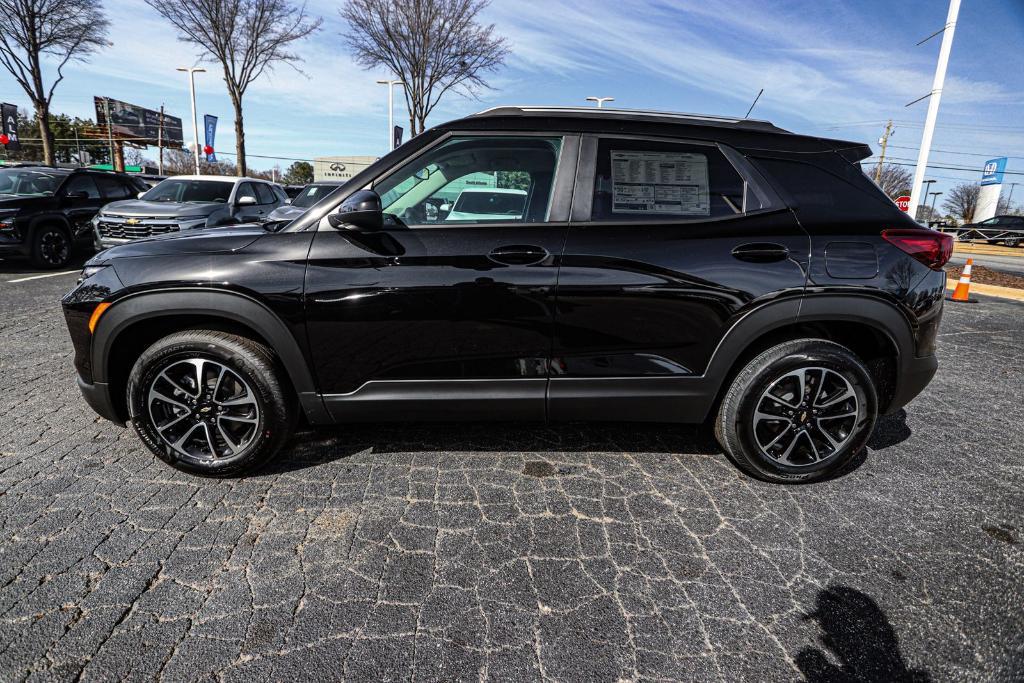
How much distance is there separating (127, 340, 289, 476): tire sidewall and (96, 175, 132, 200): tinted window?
34.0 ft

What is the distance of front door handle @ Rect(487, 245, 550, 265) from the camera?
262 cm

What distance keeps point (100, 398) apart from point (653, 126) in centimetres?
324

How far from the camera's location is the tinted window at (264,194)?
11344 millimetres

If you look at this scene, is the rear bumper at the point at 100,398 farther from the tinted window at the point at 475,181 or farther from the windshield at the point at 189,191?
the windshield at the point at 189,191

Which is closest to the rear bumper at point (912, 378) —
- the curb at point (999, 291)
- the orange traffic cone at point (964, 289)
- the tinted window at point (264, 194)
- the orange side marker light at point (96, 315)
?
the orange side marker light at point (96, 315)

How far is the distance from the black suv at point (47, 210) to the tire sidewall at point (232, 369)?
8.91 m

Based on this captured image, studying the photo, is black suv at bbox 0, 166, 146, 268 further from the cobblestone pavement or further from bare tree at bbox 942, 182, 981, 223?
bare tree at bbox 942, 182, 981, 223

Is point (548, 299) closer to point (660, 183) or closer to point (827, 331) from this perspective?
point (660, 183)

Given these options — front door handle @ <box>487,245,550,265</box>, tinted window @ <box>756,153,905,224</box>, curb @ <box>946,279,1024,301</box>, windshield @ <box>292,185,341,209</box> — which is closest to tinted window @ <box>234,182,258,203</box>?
windshield @ <box>292,185,341,209</box>

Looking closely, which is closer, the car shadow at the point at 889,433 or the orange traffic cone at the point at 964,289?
the car shadow at the point at 889,433

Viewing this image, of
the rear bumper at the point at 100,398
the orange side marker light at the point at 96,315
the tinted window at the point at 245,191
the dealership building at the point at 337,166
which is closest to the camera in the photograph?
the orange side marker light at the point at 96,315

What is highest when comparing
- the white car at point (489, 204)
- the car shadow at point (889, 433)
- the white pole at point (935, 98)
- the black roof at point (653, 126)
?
the white pole at point (935, 98)

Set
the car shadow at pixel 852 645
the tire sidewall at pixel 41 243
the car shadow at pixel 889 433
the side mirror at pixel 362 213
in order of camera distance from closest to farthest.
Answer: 1. the car shadow at pixel 852 645
2. the side mirror at pixel 362 213
3. the car shadow at pixel 889 433
4. the tire sidewall at pixel 41 243

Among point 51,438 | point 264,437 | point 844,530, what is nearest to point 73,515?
point 264,437
